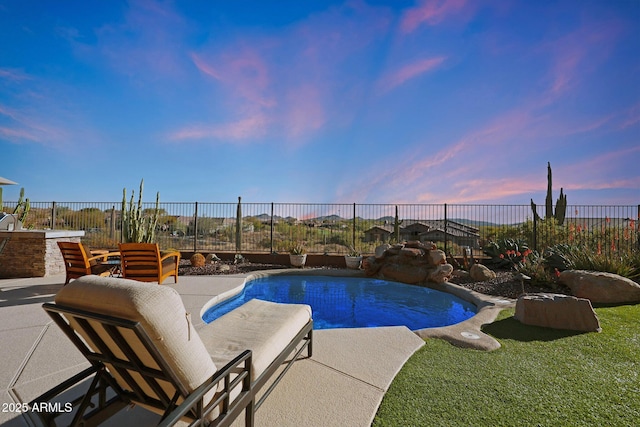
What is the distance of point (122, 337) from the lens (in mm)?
1213

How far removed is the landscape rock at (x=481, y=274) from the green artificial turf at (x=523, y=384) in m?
3.51

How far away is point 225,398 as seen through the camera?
4.50 feet

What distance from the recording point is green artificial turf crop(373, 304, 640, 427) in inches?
71.2

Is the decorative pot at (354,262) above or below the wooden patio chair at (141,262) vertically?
below

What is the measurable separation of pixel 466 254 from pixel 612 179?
647 cm

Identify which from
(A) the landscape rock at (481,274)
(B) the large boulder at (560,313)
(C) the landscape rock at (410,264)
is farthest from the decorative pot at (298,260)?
(B) the large boulder at (560,313)

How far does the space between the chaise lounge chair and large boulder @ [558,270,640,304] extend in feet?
19.6

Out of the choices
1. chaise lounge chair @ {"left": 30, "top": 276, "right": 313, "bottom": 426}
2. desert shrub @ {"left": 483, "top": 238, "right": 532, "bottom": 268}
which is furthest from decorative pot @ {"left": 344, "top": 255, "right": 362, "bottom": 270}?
chaise lounge chair @ {"left": 30, "top": 276, "right": 313, "bottom": 426}

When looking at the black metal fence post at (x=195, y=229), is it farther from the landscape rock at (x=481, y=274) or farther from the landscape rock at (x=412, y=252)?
the landscape rock at (x=481, y=274)

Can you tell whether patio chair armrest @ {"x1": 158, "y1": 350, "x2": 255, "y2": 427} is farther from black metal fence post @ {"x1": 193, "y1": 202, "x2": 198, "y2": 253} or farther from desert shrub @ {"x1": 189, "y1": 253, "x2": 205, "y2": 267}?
black metal fence post @ {"x1": 193, "y1": 202, "x2": 198, "y2": 253}

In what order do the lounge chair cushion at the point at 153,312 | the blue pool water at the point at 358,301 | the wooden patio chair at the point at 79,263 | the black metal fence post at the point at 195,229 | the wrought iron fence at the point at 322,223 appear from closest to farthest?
the lounge chair cushion at the point at 153,312, the wooden patio chair at the point at 79,263, the blue pool water at the point at 358,301, the wrought iron fence at the point at 322,223, the black metal fence post at the point at 195,229

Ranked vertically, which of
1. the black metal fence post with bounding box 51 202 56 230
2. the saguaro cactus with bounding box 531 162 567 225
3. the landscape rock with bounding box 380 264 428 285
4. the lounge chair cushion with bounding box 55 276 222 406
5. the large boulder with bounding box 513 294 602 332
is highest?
the saguaro cactus with bounding box 531 162 567 225

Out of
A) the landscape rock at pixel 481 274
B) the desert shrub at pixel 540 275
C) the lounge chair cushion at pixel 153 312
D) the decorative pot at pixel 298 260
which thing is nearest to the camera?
the lounge chair cushion at pixel 153 312

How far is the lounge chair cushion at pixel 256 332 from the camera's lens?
1764mm
